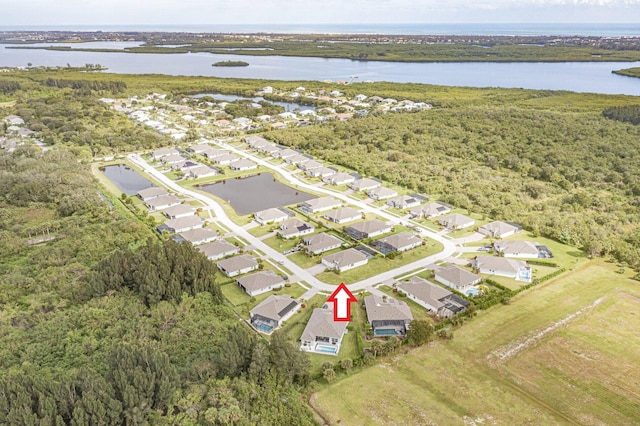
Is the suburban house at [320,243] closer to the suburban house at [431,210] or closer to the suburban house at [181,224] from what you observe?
the suburban house at [431,210]

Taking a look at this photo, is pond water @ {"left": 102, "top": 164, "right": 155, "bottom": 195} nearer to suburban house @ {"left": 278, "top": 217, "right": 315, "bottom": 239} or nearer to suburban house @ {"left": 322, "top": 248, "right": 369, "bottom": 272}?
suburban house @ {"left": 278, "top": 217, "right": 315, "bottom": 239}

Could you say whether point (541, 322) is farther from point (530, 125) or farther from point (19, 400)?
point (530, 125)

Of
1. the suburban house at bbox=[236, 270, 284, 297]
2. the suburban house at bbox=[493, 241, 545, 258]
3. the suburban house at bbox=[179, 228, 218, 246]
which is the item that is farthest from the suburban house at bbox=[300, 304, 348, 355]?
the suburban house at bbox=[493, 241, 545, 258]

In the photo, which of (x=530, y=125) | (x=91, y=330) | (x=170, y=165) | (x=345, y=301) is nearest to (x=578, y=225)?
(x=345, y=301)

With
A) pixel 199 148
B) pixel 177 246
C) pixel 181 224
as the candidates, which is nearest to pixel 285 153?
pixel 199 148

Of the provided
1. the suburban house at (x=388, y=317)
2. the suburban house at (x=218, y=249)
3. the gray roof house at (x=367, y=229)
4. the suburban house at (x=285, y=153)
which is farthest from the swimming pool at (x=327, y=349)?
Result: the suburban house at (x=285, y=153)

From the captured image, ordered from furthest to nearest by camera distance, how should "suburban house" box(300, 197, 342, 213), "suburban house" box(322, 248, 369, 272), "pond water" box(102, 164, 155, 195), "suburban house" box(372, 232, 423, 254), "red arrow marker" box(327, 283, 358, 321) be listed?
"pond water" box(102, 164, 155, 195) → "suburban house" box(300, 197, 342, 213) → "suburban house" box(372, 232, 423, 254) → "suburban house" box(322, 248, 369, 272) → "red arrow marker" box(327, 283, 358, 321)
